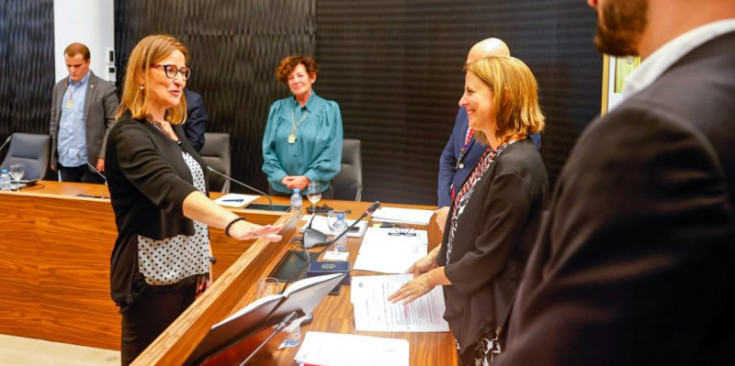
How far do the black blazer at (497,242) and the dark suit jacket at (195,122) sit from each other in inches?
152

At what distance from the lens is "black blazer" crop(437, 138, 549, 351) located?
62.1 inches

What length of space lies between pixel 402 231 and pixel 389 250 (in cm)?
33

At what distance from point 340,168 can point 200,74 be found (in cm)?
253

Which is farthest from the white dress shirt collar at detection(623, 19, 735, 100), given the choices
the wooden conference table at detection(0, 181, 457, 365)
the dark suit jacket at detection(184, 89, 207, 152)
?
the dark suit jacket at detection(184, 89, 207, 152)

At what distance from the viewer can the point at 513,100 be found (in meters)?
1.81

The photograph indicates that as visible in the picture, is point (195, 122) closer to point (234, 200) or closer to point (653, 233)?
point (234, 200)

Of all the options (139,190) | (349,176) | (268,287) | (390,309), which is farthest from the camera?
(349,176)

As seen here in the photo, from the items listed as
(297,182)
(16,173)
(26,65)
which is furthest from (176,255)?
(26,65)

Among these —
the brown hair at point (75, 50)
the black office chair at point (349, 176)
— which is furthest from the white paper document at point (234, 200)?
the brown hair at point (75, 50)

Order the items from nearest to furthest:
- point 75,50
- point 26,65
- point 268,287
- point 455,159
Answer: point 268,287, point 455,159, point 75,50, point 26,65

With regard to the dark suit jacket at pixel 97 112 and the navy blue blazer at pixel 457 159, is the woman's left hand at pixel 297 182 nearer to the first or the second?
the navy blue blazer at pixel 457 159

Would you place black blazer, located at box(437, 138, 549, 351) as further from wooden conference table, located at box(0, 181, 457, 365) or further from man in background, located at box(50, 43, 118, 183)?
man in background, located at box(50, 43, 118, 183)

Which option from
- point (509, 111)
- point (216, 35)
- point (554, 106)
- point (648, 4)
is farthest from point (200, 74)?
point (648, 4)

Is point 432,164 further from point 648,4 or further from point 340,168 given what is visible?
point 648,4
